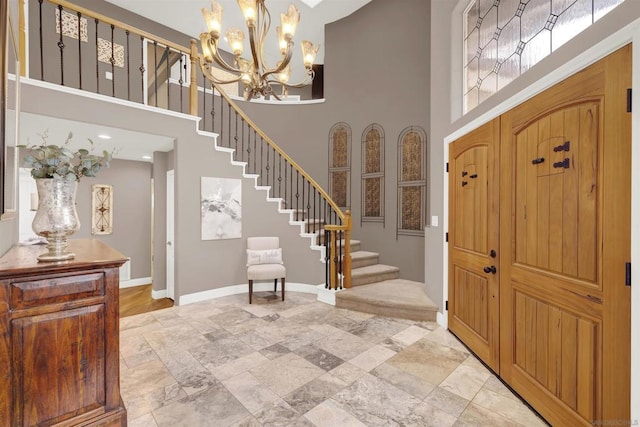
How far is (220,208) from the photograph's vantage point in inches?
178

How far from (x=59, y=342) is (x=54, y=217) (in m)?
0.70

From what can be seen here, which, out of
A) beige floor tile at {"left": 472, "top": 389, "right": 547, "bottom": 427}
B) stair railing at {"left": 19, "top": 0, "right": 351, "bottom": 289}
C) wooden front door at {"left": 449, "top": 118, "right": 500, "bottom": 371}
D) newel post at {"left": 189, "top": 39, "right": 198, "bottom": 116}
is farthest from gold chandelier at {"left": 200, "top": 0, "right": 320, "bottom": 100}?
beige floor tile at {"left": 472, "top": 389, "right": 547, "bottom": 427}

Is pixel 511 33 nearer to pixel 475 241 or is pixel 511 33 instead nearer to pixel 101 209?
pixel 475 241

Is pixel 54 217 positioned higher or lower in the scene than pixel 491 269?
higher

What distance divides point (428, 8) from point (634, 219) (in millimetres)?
4928

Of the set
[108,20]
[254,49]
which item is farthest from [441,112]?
[108,20]

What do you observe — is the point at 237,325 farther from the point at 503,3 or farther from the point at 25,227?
the point at 503,3

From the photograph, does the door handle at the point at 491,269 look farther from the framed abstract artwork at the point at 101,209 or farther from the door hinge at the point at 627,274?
the framed abstract artwork at the point at 101,209

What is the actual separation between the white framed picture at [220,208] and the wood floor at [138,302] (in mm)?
1341

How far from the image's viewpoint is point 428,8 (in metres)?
4.74

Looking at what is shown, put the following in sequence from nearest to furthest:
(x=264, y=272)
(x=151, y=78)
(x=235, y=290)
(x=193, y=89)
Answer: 1. (x=264, y=272)
2. (x=193, y=89)
3. (x=235, y=290)
4. (x=151, y=78)

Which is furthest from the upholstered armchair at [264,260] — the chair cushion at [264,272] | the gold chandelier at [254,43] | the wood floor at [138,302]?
the gold chandelier at [254,43]

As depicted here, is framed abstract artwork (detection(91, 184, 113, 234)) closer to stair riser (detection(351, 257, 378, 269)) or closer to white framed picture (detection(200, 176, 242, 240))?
white framed picture (detection(200, 176, 242, 240))

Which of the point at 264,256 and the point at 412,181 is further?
the point at 412,181
